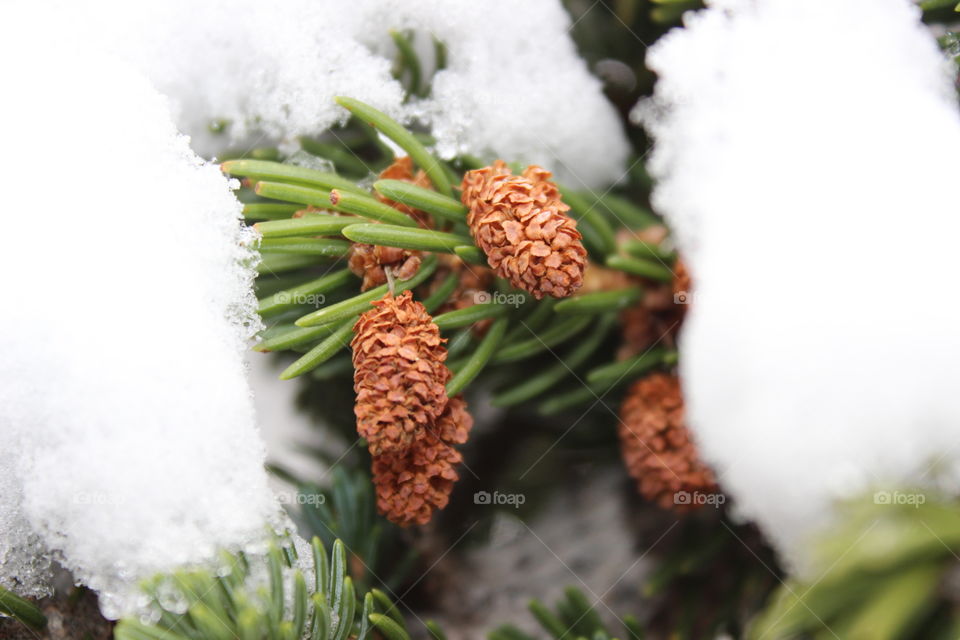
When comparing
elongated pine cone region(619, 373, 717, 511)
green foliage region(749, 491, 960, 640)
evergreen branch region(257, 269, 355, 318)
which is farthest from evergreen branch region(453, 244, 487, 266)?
green foliage region(749, 491, 960, 640)

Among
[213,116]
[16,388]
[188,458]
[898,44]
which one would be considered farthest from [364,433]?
[898,44]

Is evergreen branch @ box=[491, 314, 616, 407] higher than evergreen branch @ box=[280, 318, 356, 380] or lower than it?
lower

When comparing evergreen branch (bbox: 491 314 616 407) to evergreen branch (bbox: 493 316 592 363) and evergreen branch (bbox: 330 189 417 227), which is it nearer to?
evergreen branch (bbox: 493 316 592 363)

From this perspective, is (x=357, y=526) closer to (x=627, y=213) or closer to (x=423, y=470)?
(x=423, y=470)

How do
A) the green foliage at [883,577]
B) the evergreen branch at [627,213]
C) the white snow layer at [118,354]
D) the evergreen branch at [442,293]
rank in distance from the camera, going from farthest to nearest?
the evergreen branch at [627,213] < the evergreen branch at [442,293] < the white snow layer at [118,354] < the green foliage at [883,577]

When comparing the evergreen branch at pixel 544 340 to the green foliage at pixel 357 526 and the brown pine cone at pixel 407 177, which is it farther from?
the green foliage at pixel 357 526

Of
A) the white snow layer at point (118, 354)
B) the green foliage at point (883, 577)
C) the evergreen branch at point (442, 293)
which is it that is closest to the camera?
the green foliage at point (883, 577)

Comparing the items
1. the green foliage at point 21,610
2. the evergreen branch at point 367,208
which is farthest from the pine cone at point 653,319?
the green foliage at point 21,610
